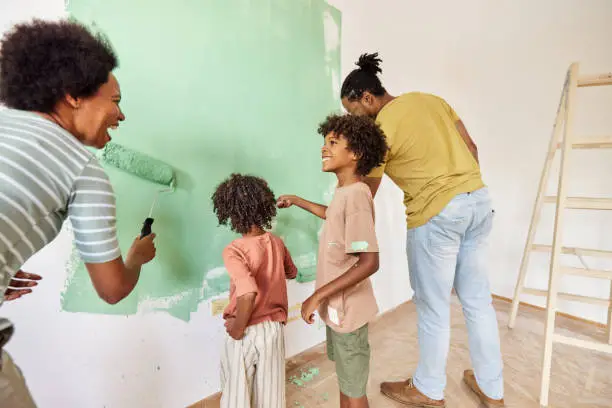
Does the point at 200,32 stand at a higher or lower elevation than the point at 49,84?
higher

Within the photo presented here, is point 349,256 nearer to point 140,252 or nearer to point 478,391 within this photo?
point 140,252

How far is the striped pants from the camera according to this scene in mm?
932

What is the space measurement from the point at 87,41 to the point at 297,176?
1015 millimetres

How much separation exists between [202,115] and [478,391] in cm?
153

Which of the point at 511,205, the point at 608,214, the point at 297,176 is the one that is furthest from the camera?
the point at 511,205

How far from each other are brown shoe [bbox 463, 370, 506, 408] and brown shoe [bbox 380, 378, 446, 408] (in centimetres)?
17

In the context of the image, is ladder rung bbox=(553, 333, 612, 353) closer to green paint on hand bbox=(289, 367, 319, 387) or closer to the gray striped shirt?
green paint on hand bbox=(289, 367, 319, 387)

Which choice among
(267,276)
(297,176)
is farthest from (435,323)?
(297,176)

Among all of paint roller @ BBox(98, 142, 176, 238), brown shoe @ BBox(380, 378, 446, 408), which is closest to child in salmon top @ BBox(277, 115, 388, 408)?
brown shoe @ BBox(380, 378, 446, 408)

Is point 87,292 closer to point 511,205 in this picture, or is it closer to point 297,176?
point 297,176

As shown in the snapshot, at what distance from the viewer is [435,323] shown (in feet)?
3.99

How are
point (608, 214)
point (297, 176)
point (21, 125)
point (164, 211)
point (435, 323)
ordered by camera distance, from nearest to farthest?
point (21, 125) → point (164, 211) → point (435, 323) → point (297, 176) → point (608, 214)

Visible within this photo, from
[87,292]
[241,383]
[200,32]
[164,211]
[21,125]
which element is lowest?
[241,383]

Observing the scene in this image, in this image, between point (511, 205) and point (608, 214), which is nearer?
point (608, 214)
